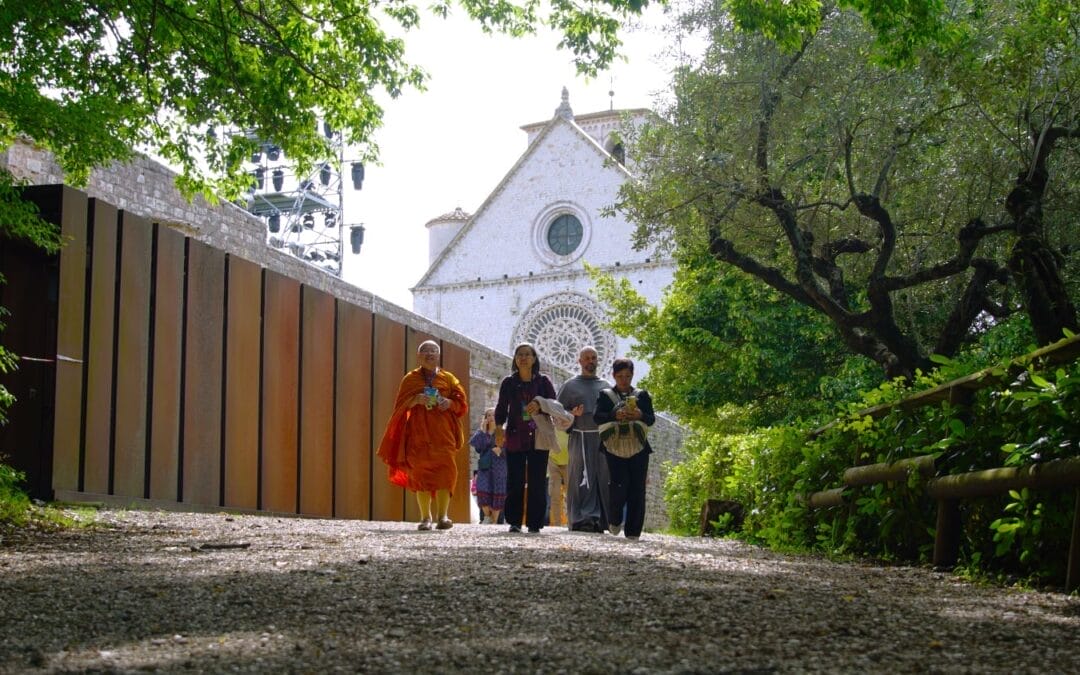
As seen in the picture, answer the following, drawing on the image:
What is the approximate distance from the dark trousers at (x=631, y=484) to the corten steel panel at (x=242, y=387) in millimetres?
4053

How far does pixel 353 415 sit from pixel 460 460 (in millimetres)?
2981

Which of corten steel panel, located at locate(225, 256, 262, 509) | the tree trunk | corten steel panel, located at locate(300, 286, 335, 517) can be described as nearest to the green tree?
the tree trunk

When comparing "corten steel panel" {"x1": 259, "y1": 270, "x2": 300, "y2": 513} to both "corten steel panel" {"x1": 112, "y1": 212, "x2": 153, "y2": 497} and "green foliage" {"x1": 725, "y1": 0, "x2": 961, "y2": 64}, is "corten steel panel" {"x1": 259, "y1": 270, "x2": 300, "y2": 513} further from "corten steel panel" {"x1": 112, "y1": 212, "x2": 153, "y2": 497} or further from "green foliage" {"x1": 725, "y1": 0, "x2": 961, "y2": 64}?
"green foliage" {"x1": 725, "y1": 0, "x2": 961, "y2": 64}

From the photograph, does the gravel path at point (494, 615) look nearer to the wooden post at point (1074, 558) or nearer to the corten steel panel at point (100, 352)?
the wooden post at point (1074, 558)

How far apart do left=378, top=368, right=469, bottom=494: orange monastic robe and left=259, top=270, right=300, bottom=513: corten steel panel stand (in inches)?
120

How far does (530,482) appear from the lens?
10539 mm

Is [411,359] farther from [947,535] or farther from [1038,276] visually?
[947,535]

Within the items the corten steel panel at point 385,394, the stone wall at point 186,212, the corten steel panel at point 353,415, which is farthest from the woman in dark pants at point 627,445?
the corten steel panel at point 385,394

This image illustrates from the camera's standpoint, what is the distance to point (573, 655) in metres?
3.86

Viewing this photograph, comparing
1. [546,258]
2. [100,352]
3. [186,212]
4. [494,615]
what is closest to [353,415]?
[186,212]

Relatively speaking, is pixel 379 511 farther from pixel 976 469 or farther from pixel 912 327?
pixel 976 469

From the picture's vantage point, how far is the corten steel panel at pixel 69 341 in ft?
33.4

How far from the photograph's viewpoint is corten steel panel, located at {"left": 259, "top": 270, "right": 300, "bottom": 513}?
1336cm

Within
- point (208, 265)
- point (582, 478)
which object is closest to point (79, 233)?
point (208, 265)
